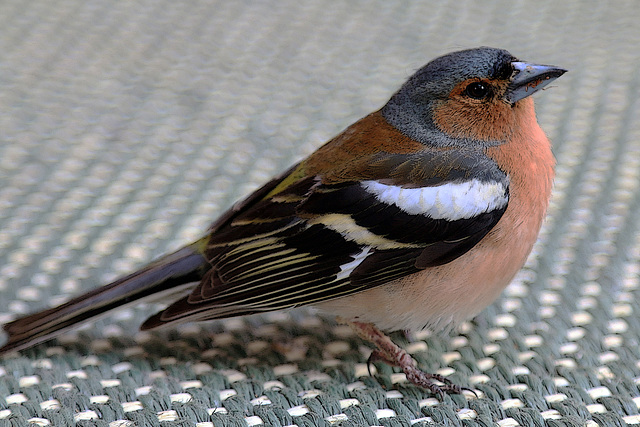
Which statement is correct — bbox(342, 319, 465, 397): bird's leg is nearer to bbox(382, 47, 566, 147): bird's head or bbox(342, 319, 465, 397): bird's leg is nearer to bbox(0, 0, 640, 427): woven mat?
bbox(0, 0, 640, 427): woven mat

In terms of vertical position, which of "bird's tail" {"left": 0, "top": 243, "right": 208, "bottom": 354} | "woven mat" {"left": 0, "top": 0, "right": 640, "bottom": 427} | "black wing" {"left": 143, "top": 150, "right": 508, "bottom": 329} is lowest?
"woven mat" {"left": 0, "top": 0, "right": 640, "bottom": 427}

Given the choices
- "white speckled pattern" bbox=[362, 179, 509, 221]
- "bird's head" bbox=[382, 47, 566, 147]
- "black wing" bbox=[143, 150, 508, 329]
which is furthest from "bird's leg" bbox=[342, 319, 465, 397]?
"bird's head" bbox=[382, 47, 566, 147]

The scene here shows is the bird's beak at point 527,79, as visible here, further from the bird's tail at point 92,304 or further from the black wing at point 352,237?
the bird's tail at point 92,304

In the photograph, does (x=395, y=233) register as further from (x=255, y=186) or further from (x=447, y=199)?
(x=255, y=186)

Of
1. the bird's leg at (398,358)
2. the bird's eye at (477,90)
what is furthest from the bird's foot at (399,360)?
the bird's eye at (477,90)

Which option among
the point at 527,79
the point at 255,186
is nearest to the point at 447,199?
the point at 527,79

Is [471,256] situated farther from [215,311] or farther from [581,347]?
[215,311]
